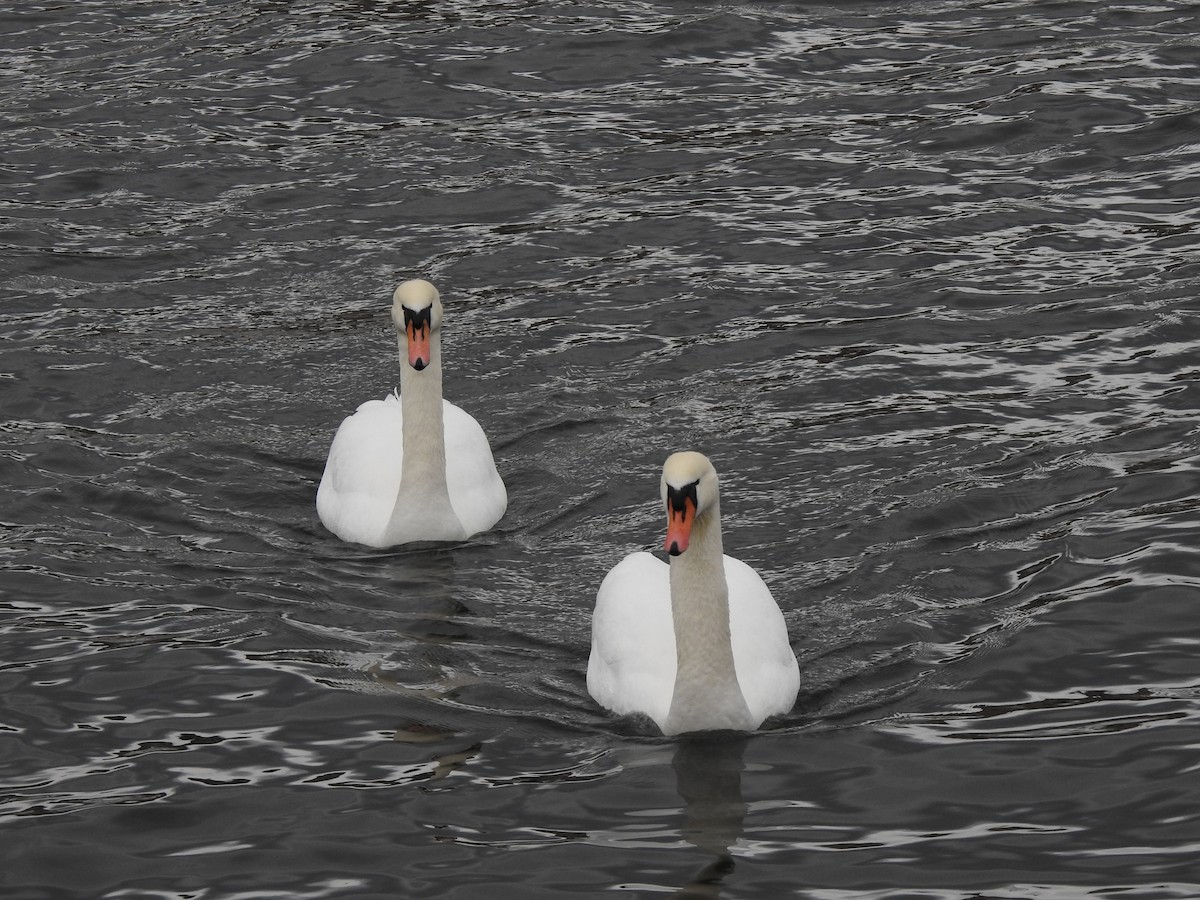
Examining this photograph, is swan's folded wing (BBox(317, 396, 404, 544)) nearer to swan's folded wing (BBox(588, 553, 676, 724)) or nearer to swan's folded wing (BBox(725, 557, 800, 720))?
swan's folded wing (BBox(588, 553, 676, 724))

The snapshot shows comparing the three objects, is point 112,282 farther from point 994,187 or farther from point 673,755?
point 673,755

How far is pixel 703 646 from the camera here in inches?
384

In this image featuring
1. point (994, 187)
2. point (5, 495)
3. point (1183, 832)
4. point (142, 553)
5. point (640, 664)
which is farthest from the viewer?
point (994, 187)

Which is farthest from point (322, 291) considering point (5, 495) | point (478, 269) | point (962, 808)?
point (962, 808)

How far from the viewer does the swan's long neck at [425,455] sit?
41.1 ft

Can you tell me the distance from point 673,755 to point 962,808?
142cm

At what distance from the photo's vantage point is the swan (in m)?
12.5

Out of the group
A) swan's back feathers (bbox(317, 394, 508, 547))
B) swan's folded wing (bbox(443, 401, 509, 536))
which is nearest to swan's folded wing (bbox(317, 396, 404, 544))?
swan's back feathers (bbox(317, 394, 508, 547))

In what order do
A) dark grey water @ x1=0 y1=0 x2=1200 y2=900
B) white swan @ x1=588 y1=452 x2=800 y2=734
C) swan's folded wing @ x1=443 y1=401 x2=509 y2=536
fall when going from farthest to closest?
swan's folded wing @ x1=443 y1=401 x2=509 y2=536 → white swan @ x1=588 y1=452 x2=800 y2=734 → dark grey water @ x1=0 y1=0 x2=1200 y2=900

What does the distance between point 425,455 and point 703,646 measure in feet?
11.3

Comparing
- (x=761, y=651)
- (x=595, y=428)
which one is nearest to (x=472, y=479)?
(x=595, y=428)

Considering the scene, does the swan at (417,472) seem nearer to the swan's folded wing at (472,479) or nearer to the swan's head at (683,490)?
the swan's folded wing at (472,479)

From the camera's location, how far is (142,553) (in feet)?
39.3

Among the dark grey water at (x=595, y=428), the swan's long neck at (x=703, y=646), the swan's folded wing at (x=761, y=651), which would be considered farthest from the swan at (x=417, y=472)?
the swan's long neck at (x=703, y=646)
